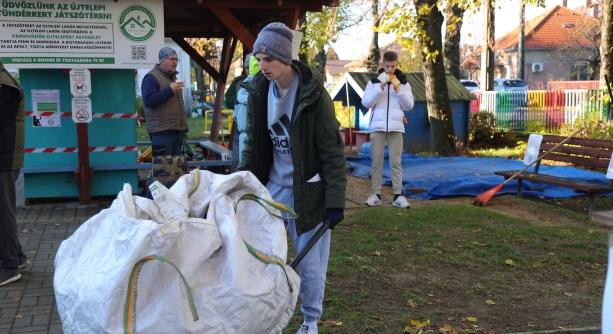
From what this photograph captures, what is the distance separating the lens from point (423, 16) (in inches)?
561

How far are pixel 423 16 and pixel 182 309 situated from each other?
12715mm

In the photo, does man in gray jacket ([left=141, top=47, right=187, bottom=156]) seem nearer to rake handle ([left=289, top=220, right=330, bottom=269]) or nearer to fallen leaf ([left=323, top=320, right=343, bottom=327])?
fallen leaf ([left=323, top=320, right=343, bottom=327])

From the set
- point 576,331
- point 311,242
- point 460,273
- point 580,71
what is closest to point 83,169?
point 460,273

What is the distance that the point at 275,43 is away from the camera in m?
3.55

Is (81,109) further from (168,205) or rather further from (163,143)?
(168,205)

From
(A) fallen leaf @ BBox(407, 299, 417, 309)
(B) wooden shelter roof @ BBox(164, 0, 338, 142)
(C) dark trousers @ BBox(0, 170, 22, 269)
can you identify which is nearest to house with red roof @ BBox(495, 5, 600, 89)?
(B) wooden shelter roof @ BBox(164, 0, 338, 142)

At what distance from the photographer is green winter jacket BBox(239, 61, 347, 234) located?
3688 mm

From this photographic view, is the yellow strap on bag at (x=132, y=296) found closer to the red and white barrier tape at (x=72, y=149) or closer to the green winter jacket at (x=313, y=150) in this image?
the green winter jacket at (x=313, y=150)

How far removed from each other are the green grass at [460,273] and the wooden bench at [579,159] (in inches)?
26.2

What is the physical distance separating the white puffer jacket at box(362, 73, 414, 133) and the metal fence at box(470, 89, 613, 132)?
11.2m

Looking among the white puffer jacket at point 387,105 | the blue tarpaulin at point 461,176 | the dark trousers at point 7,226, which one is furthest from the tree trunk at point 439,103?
the dark trousers at point 7,226

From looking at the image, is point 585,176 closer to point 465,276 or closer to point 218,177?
point 465,276

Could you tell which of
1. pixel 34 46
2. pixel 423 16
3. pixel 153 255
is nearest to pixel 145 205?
pixel 153 255

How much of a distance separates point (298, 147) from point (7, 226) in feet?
9.23
